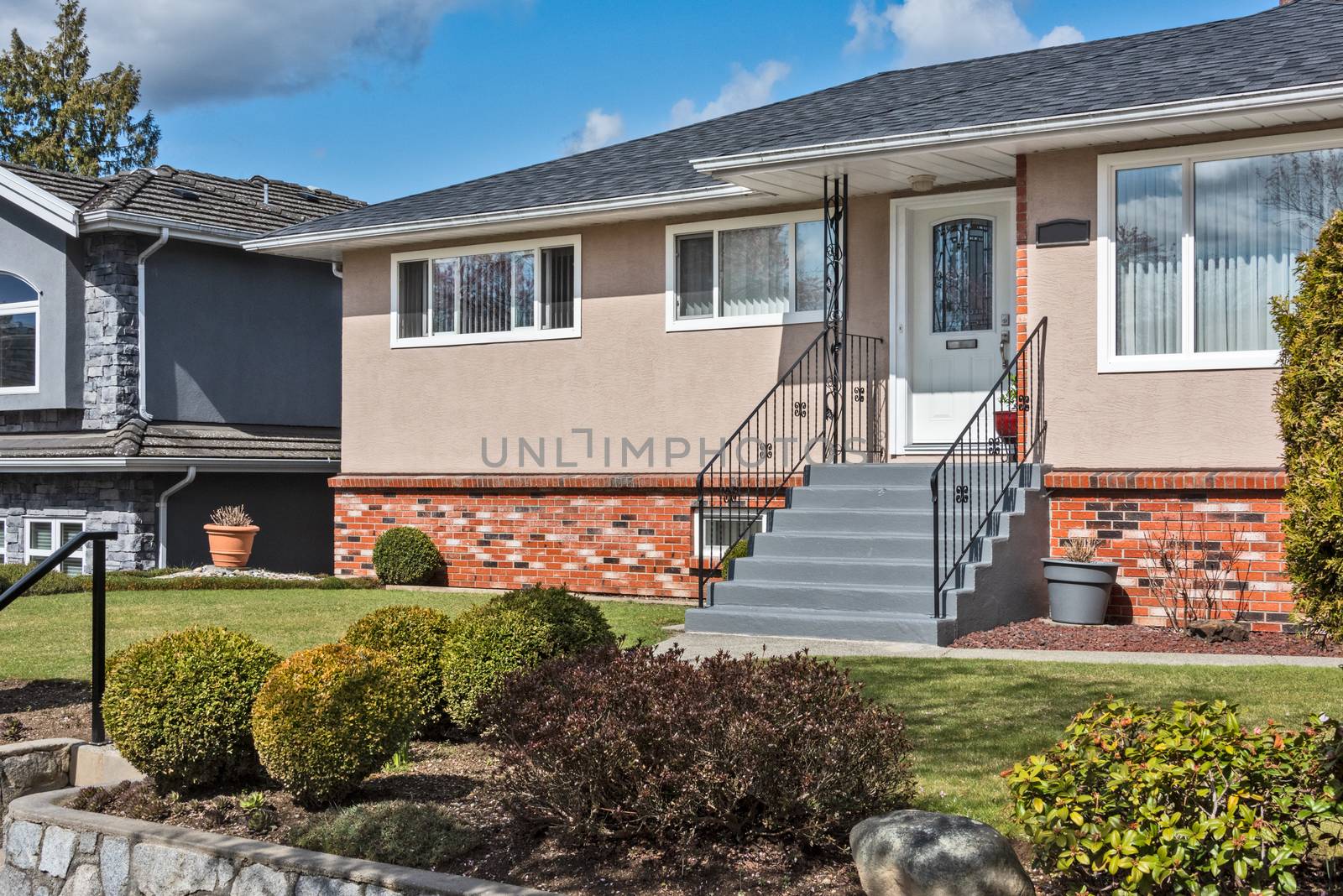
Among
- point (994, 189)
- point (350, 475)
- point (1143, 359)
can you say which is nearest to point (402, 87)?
point (350, 475)

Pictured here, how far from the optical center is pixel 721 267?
1329 centimetres

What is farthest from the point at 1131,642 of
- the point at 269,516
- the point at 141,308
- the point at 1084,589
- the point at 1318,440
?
the point at 141,308

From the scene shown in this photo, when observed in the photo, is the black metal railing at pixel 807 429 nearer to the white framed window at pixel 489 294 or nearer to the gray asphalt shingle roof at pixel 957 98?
the gray asphalt shingle roof at pixel 957 98

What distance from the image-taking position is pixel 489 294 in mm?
14750

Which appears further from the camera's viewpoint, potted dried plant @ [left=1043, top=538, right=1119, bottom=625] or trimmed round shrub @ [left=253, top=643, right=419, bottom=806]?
potted dried plant @ [left=1043, top=538, right=1119, bottom=625]

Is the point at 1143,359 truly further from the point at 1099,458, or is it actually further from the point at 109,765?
the point at 109,765

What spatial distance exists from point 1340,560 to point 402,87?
28.0 metres

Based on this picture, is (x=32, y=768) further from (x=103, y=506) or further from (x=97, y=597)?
(x=103, y=506)

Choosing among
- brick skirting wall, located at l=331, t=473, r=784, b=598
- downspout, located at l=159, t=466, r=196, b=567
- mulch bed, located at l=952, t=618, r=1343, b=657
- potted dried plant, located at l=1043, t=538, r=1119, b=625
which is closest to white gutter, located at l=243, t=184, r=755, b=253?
brick skirting wall, located at l=331, t=473, r=784, b=598

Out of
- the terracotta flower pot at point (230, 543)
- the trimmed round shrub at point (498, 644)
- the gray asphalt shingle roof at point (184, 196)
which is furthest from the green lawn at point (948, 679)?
the gray asphalt shingle roof at point (184, 196)

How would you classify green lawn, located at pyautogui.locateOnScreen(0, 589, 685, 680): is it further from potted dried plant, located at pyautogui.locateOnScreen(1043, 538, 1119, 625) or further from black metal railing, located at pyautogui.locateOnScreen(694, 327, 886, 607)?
potted dried plant, located at pyautogui.locateOnScreen(1043, 538, 1119, 625)

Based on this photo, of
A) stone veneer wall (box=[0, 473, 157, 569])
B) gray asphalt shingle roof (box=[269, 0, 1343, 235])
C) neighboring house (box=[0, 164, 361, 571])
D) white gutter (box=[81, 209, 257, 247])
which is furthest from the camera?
neighboring house (box=[0, 164, 361, 571])

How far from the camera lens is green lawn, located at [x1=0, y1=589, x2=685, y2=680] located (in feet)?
30.0

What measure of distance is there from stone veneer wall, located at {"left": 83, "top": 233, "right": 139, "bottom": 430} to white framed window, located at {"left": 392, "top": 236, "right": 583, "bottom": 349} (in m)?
4.53
